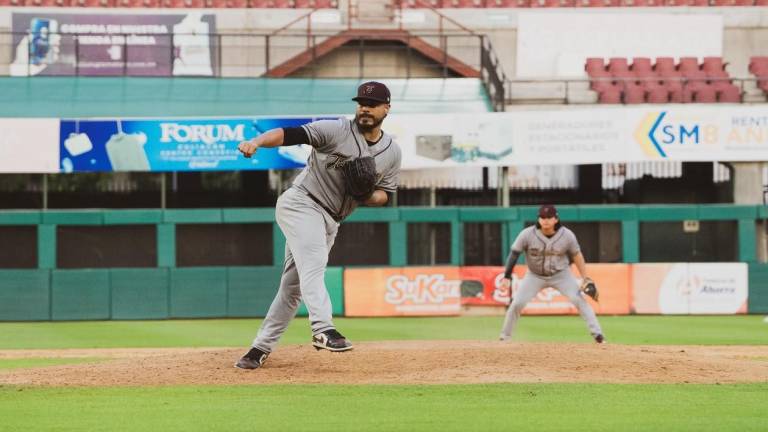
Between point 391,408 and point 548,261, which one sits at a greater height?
point 548,261

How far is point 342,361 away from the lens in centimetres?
1020

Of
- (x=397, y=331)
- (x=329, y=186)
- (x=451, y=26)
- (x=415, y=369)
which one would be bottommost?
(x=397, y=331)

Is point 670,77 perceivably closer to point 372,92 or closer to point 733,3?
point 733,3

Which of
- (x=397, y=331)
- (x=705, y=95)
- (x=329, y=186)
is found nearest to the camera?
(x=329, y=186)

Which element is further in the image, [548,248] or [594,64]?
[594,64]

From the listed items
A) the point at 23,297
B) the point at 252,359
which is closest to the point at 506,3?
the point at 23,297

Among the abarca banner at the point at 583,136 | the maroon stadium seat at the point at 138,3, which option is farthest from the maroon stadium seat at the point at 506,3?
the maroon stadium seat at the point at 138,3

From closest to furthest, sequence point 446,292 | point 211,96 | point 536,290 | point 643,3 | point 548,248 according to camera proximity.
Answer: point 548,248, point 536,290, point 446,292, point 211,96, point 643,3

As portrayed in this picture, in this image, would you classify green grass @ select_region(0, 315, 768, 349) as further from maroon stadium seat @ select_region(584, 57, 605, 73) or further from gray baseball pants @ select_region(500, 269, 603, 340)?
maroon stadium seat @ select_region(584, 57, 605, 73)

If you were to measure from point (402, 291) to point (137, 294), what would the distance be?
18.0 feet

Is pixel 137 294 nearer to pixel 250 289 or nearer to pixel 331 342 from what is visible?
pixel 250 289

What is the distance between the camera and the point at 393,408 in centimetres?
754

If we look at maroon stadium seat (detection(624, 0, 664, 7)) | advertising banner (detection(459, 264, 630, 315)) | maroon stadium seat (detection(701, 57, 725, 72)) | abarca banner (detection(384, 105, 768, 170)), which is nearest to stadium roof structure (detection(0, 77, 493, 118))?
abarca banner (detection(384, 105, 768, 170))

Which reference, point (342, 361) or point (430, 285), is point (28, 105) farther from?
point (342, 361)
